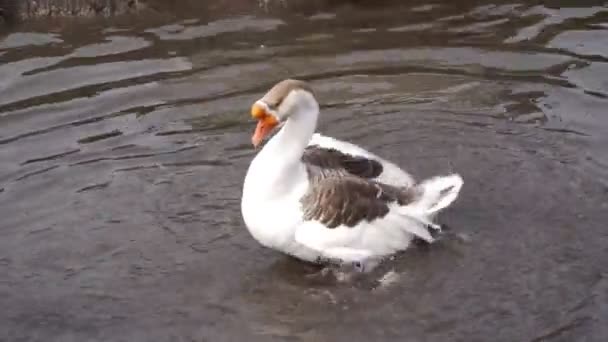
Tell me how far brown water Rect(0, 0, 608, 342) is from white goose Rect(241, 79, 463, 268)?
29 cm

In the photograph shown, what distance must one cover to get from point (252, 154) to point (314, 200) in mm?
2000

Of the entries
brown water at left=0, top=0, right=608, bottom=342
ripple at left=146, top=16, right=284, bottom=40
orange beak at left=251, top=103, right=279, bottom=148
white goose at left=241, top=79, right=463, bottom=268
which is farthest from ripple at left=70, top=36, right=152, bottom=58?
orange beak at left=251, top=103, right=279, bottom=148

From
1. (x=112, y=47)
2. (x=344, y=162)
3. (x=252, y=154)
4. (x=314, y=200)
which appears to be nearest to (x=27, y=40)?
(x=112, y=47)

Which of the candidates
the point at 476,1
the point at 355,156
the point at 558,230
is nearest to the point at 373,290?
the point at 355,156

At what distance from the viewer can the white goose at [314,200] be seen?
6.49 meters

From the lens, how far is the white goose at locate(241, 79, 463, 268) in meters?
6.49

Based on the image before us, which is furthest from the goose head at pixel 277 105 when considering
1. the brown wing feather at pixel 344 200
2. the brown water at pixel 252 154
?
the brown water at pixel 252 154

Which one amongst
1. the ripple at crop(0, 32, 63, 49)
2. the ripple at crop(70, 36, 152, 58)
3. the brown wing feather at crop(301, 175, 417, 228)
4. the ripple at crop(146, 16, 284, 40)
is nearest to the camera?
the brown wing feather at crop(301, 175, 417, 228)

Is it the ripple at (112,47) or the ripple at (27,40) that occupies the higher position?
the ripple at (27,40)

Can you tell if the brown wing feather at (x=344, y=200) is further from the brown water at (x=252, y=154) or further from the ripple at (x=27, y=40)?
the ripple at (x=27, y=40)

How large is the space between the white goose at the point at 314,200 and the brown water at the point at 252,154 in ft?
0.96

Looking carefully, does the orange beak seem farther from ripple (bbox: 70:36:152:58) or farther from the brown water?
ripple (bbox: 70:36:152:58)

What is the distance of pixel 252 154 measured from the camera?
27.8 feet

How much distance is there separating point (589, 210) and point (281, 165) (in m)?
2.55
